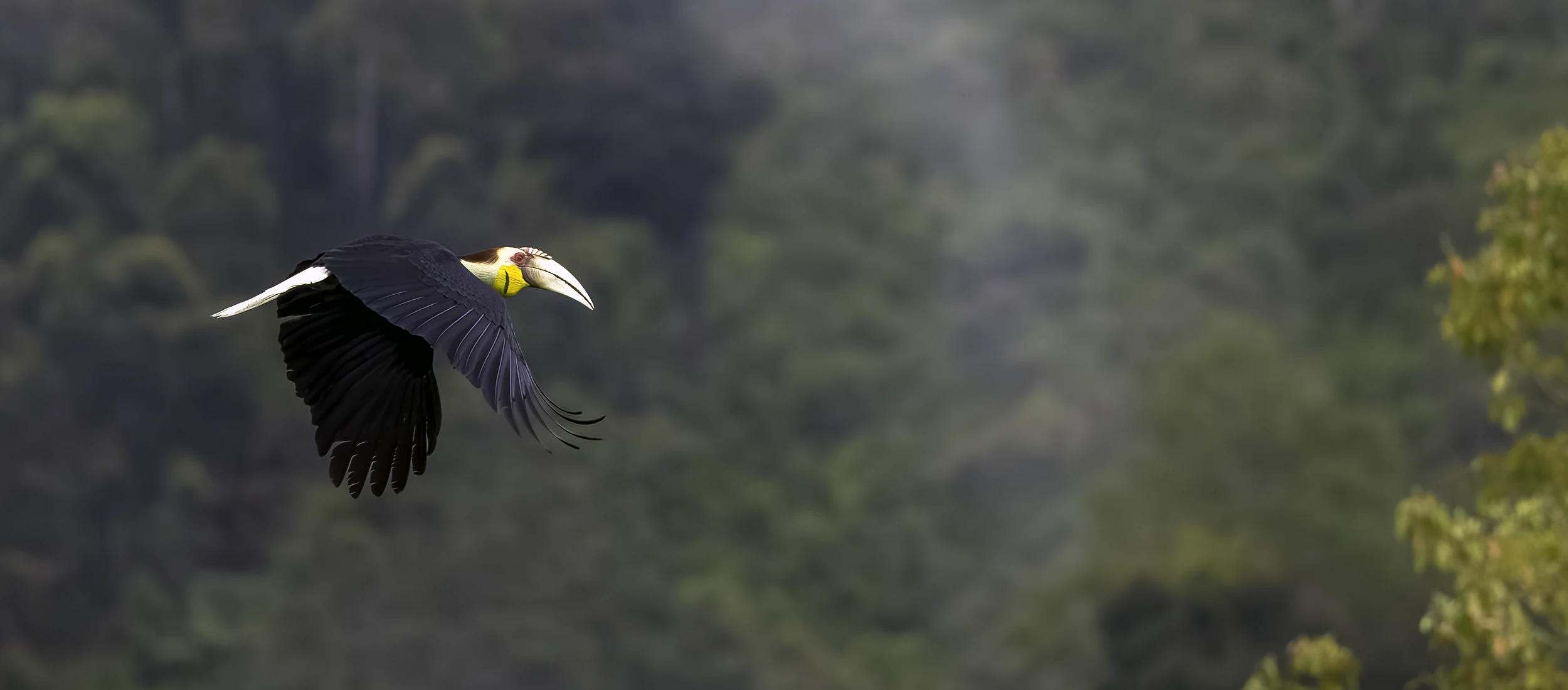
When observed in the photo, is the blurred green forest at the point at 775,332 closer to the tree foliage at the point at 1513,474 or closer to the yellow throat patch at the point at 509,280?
the tree foliage at the point at 1513,474

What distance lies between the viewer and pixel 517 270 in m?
4.50

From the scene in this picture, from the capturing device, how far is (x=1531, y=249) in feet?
24.8

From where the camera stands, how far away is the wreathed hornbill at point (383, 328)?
386 cm

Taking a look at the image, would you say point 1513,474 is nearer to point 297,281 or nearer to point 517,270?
point 517,270

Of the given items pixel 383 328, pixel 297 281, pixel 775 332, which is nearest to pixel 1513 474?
pixel 383 328

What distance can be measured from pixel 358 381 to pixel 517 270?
50cm

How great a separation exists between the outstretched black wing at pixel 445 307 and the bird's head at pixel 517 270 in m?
0.26

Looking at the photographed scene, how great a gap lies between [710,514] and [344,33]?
893cm

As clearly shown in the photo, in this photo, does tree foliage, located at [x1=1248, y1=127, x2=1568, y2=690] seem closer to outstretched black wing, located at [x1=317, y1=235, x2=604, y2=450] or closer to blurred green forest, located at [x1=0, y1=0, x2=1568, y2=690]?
outstretched black wing, located at [x1=317, y1=235, x2=604, y2=450]

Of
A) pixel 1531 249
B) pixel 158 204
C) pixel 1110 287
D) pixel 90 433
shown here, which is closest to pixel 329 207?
pixel 158 204

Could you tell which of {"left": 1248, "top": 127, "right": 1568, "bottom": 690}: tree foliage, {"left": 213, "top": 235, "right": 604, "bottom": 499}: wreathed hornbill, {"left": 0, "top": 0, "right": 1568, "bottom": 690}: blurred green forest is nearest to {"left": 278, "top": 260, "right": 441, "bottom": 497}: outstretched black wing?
{"left": 213, "top": 235, "right": 604, "bottom": 499}: wreathed hornbill

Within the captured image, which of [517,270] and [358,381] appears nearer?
[358,381]

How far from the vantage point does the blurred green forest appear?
23531mm

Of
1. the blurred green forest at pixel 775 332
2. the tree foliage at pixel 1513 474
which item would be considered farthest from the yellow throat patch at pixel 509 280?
the blurred green forest at pixel 775 332
